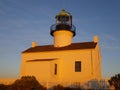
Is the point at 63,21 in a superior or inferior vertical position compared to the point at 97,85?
superior

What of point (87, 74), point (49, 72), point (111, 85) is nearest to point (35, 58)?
point (49, 72)

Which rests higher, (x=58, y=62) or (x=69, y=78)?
(x=58, y=62)

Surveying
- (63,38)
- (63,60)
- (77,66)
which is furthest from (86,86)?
(63,38)

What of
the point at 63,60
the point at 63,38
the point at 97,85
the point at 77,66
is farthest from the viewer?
the point at 63,38

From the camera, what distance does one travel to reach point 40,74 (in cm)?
2631

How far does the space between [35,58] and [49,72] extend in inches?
121

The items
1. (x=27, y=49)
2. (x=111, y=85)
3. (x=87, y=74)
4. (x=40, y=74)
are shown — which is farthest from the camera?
(x=27, y=49)

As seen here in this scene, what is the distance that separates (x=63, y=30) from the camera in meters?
28.6

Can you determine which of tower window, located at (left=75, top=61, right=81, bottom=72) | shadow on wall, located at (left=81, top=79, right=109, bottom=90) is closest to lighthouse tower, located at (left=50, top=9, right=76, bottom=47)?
tower window, located at (left=75, top=61, right=81, bottom=72)

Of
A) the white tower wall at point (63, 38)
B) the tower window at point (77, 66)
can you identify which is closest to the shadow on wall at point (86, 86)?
the tower window at point (77, 66)

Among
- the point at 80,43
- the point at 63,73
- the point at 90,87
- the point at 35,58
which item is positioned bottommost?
the point at 90,87

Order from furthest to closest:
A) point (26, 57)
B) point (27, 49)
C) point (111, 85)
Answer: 1. point (27, 49)
2. point (26, 57)
3. point (111, 85)

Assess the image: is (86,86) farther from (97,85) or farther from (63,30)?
(63,30)

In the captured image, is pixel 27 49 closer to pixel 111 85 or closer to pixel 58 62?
pixel 58 62
